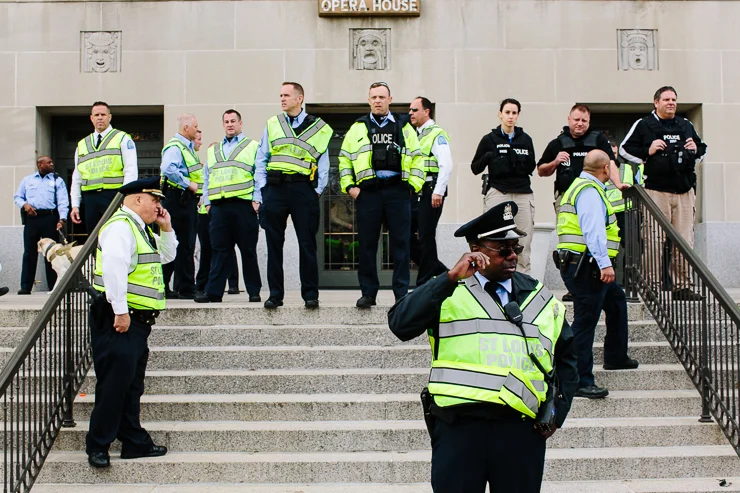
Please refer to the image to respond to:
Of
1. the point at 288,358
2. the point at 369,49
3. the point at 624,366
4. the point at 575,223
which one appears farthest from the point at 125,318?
the point at 369,49

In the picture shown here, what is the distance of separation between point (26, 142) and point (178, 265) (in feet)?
15.9

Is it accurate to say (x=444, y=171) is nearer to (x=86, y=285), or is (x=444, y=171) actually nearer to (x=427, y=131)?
(x=427, y=131)

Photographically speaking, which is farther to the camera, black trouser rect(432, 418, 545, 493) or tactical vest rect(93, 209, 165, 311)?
tactical vest rect(93, 209, 165, 311)

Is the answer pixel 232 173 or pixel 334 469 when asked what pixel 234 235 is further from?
pixel 334 469

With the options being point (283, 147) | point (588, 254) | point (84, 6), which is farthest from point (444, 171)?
point (84, 6)

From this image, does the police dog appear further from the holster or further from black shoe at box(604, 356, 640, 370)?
the holster

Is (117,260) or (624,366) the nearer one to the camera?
(117,260)

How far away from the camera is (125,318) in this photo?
588 cm

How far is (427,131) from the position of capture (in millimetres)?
9102

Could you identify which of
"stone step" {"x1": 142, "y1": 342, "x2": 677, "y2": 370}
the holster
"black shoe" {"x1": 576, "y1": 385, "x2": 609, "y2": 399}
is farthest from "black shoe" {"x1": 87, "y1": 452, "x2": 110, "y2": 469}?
"black shoe" {"x1": 576, "y1": 385, "x2": 609, "y2": 399}

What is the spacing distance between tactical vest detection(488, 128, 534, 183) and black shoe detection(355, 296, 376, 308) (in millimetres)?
1944

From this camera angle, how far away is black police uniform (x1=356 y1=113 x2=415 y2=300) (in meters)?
8.20

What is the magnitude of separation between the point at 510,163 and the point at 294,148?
2.24 m

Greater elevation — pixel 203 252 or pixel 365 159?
pixel 365 159
